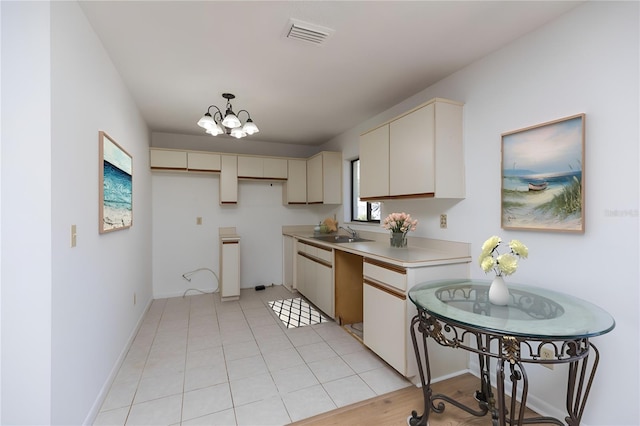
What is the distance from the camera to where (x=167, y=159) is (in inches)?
157

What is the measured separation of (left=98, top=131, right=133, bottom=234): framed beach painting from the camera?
193cm

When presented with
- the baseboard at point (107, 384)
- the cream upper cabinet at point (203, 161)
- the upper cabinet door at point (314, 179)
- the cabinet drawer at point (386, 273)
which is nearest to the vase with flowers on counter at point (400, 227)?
the cabinet drawer at point (386, 273)

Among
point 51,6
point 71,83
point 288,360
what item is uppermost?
point 51,6

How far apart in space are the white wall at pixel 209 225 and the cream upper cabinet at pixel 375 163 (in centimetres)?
143

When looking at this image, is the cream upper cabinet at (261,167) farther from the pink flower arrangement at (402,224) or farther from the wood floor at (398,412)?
the wood floor at (398,412)

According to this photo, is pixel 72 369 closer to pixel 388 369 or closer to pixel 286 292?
pixel 388 369

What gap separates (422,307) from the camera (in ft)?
4.84

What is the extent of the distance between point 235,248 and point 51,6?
3104 millimetres

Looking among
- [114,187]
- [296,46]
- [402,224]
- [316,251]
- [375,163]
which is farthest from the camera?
[316,251]

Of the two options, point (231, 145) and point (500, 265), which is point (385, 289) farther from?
point (231, 145)

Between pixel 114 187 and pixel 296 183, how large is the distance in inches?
109

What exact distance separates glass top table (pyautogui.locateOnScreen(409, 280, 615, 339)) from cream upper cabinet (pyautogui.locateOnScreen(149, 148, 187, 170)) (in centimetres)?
366

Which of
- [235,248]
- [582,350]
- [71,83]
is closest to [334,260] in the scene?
[235,248]

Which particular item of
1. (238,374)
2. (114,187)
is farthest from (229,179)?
(238,374)
